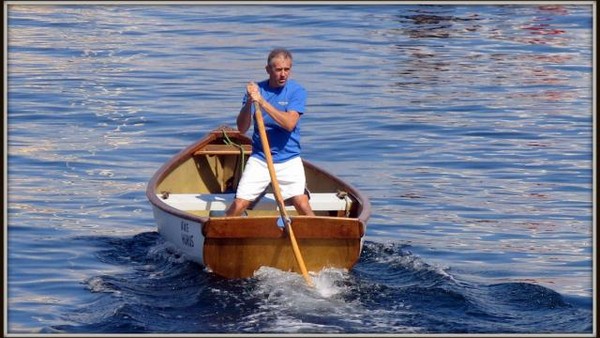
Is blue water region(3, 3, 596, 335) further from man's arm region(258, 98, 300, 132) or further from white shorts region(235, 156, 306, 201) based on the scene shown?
man's arm region(258, 98, 300, 132)

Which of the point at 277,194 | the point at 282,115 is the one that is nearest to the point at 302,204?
the point at 277,194

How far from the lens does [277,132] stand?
11469 mm

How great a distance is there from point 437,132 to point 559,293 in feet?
28.2

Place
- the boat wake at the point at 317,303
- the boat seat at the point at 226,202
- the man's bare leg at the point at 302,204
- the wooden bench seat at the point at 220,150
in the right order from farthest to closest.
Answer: the wooden bench seat at the point at 220,150 < the boat seat at the point at 226,202 < the man's bare leg at the point at 302,204 < the boat wake at the point at 317,303

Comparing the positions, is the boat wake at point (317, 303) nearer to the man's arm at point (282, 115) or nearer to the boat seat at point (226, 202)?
the boat seat at point (226, 202)

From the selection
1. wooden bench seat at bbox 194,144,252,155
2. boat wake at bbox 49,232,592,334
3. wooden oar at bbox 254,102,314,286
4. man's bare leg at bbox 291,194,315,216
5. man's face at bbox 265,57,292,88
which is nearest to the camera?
boat wake at bbox 49,232,592,334

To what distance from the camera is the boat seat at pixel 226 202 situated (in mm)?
12641

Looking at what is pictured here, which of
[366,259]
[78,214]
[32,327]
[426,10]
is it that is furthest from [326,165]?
[426,10]

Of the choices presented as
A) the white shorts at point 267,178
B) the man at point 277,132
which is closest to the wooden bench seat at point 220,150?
the man at point 277,132

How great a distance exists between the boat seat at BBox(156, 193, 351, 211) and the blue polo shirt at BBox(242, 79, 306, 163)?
116cm

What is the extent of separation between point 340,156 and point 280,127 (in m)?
6.94

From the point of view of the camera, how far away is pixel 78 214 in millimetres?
15094

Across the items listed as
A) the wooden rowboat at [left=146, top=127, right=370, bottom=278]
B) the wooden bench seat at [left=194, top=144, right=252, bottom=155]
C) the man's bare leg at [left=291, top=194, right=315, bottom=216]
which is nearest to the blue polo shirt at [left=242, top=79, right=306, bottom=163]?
the man's bare leg at [left=291, top=194, right=315, bottom=216]

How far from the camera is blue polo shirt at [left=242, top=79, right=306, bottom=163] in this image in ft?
37.0
